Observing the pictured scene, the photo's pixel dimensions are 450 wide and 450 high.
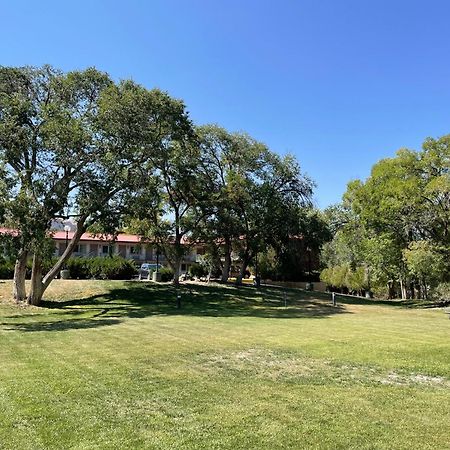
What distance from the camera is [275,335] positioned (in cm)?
1307

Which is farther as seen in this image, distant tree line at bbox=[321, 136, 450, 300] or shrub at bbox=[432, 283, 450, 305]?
shrub at bbox=[432, 283, 450, 305]

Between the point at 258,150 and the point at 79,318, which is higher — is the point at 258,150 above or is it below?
above

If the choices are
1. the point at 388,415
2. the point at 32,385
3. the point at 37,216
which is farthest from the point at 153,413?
the point at 37,216

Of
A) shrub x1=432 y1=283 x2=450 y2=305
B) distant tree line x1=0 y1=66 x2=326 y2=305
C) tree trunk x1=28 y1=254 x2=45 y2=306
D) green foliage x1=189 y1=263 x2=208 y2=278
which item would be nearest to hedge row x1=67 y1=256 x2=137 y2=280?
distant tree line x1=0 y1=66 x2=326 y2=305

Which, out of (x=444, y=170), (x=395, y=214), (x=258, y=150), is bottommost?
(x=395, y=214)

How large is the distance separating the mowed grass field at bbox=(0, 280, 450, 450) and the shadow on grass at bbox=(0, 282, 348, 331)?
267 cm

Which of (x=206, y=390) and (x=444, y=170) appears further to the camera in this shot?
(x=444, y=170)

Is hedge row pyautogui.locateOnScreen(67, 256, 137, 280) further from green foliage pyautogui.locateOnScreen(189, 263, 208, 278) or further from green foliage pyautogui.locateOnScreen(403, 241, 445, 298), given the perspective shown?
green foliage pyautogui.locateOnScreen(403, 241, 445, 298)

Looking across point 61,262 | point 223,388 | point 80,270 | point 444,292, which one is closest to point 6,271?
point 80,270

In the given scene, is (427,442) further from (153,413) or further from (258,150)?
(258,150)

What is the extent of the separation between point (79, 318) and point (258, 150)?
21644 mm

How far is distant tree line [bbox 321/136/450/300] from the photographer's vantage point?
28172 millimetres

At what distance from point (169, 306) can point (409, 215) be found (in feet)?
57.5

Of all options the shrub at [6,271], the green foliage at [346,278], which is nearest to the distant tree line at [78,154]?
the shrub at [6,271]
